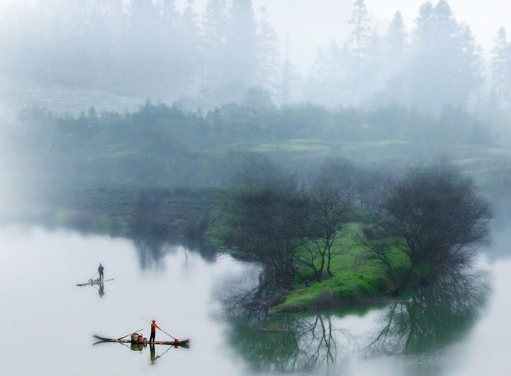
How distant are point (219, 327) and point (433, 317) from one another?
20.8 metres

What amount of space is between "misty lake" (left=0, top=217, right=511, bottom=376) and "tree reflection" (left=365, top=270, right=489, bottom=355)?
0.13 m

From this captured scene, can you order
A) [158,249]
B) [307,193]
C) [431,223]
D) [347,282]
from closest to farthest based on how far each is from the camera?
[347,282] < [431,223] < [307,193] < [158,249]

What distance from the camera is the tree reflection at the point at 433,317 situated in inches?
2496

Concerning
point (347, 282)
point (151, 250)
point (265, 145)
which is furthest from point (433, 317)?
point (265, 145)

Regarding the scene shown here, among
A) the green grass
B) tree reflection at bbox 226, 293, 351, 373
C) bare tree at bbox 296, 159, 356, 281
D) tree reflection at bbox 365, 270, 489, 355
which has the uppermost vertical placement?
bare tree at bbox 296, 159, 356, 281

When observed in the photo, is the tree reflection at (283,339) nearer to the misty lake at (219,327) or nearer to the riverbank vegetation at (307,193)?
the misty lake at (219,327)

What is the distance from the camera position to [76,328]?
65.7 m

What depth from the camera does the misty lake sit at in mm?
56156

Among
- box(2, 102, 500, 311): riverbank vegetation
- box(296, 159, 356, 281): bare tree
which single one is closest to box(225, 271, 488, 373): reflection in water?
box(2, 102, 500, 311): riverbank vegetation

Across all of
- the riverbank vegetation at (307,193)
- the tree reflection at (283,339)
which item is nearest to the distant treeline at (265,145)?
the riverbank vegetation at (307,193)

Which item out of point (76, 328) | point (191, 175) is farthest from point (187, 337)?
point (191, 175)

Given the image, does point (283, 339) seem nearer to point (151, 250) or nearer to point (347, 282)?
point (347, 282)

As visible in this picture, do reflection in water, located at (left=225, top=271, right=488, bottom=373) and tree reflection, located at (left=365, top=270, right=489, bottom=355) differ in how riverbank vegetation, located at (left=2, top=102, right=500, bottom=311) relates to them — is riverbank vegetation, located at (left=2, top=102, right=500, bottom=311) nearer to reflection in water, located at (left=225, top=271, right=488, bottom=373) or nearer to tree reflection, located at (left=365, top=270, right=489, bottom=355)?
tree reflection, located at (left=365, top=270, right=489, bottom=355)

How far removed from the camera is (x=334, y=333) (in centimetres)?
6525
